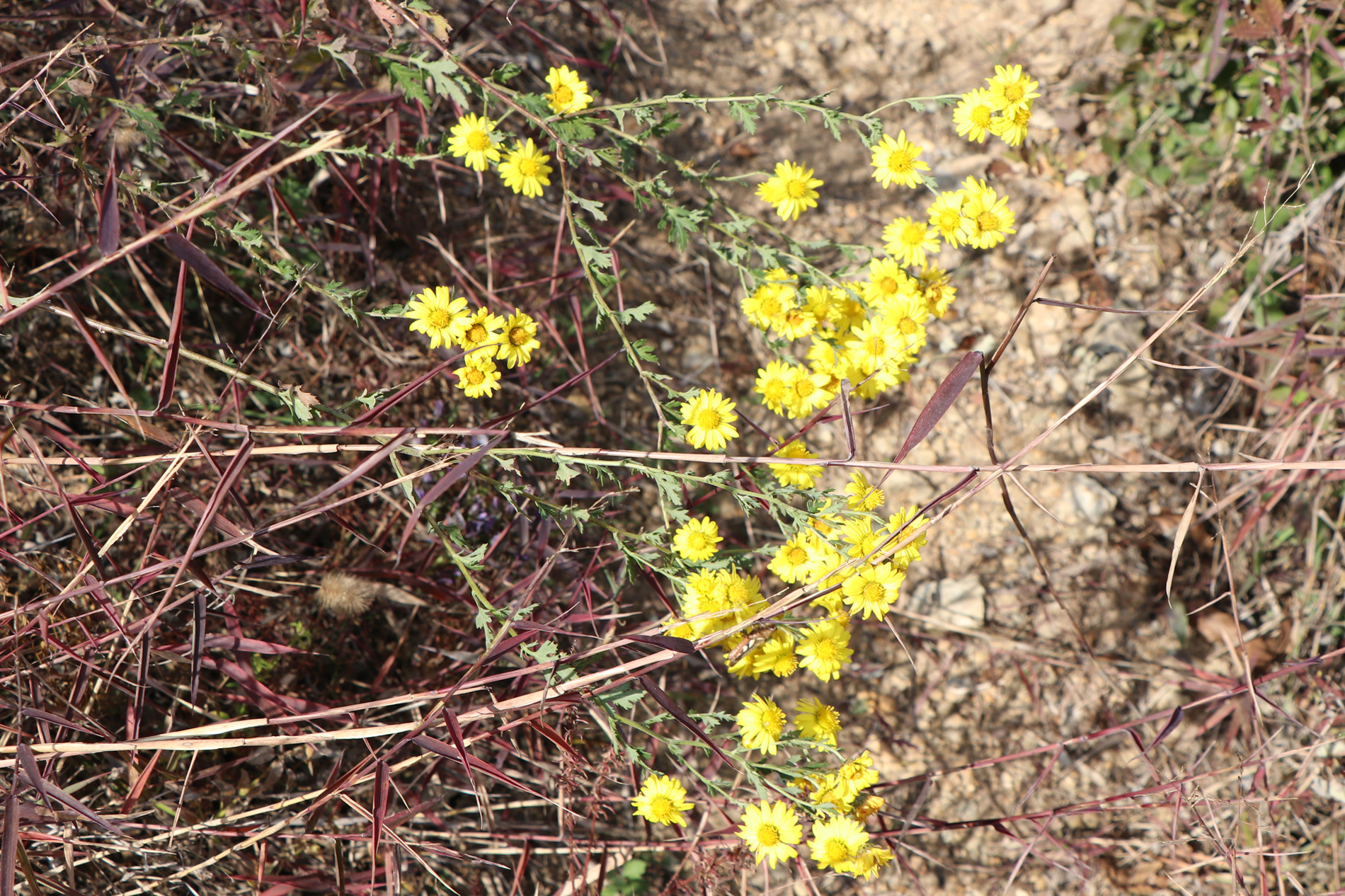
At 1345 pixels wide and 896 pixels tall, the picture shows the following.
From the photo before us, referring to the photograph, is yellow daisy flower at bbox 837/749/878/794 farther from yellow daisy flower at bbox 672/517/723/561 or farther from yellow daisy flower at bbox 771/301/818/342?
yellow daisy flower at bbox 771/301/818/342

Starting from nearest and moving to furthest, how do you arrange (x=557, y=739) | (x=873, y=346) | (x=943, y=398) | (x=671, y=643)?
(x=943, y=398)
(x=671, y=643)
(x=557, y=739)
(x=873, y=346)

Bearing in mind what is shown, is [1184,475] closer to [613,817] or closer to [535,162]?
[613,817]

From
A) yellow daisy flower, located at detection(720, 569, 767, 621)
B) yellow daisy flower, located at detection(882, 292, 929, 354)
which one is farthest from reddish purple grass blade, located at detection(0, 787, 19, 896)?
yellow daisy flower, located at detection(882, 292, 929, 354)

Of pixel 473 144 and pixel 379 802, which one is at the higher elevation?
pixel 473 144

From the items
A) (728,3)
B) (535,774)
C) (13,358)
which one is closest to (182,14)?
(13,358)

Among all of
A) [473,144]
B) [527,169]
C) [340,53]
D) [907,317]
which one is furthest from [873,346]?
[340,53]

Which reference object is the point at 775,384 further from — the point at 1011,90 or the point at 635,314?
the point at 1011,90
